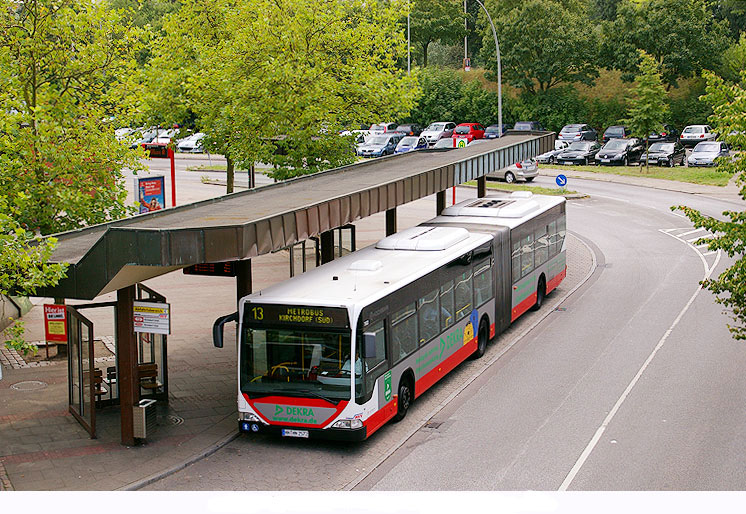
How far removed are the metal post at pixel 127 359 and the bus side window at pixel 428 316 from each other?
15.4 feet

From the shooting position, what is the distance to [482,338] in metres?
19.9

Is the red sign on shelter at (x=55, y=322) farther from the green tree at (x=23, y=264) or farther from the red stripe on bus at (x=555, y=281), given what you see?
the red stripe on bus at (x=555, y=281)

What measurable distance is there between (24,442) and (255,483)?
4.02m

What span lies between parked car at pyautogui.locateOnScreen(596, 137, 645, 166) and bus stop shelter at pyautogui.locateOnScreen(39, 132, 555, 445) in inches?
1333

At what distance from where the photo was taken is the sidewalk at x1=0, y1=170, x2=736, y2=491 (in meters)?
13.4

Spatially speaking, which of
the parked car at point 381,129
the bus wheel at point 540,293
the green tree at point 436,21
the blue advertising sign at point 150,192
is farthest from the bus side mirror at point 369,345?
the green tree at point 436,21

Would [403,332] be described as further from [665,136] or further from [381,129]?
[381,129]

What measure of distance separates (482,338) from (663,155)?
36697mm

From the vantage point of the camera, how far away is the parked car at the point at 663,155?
53125mm

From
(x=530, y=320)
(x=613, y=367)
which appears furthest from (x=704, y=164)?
(x=613, y=367)

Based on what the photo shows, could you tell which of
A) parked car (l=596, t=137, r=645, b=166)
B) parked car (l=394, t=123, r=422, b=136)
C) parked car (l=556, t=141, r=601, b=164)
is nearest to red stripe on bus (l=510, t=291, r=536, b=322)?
parked car (l=596, t=137, r=645, b=166)

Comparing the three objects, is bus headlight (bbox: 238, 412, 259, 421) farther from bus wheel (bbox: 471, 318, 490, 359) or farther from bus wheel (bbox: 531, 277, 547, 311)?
bus wheel (bbox: 531, 277, 547, 311)

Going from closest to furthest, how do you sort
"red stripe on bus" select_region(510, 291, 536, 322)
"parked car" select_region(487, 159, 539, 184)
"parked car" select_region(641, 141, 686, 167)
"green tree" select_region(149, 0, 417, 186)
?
"red stripe on bus" select_region(510, 291, 536, 322), "green tree" select_region(149, 0, 417, 186), "parked car" select_region(487, 159, 539, 184), "parked car" select_region(641, 141, 686, 167)

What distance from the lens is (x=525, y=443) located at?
1466 centimetres
